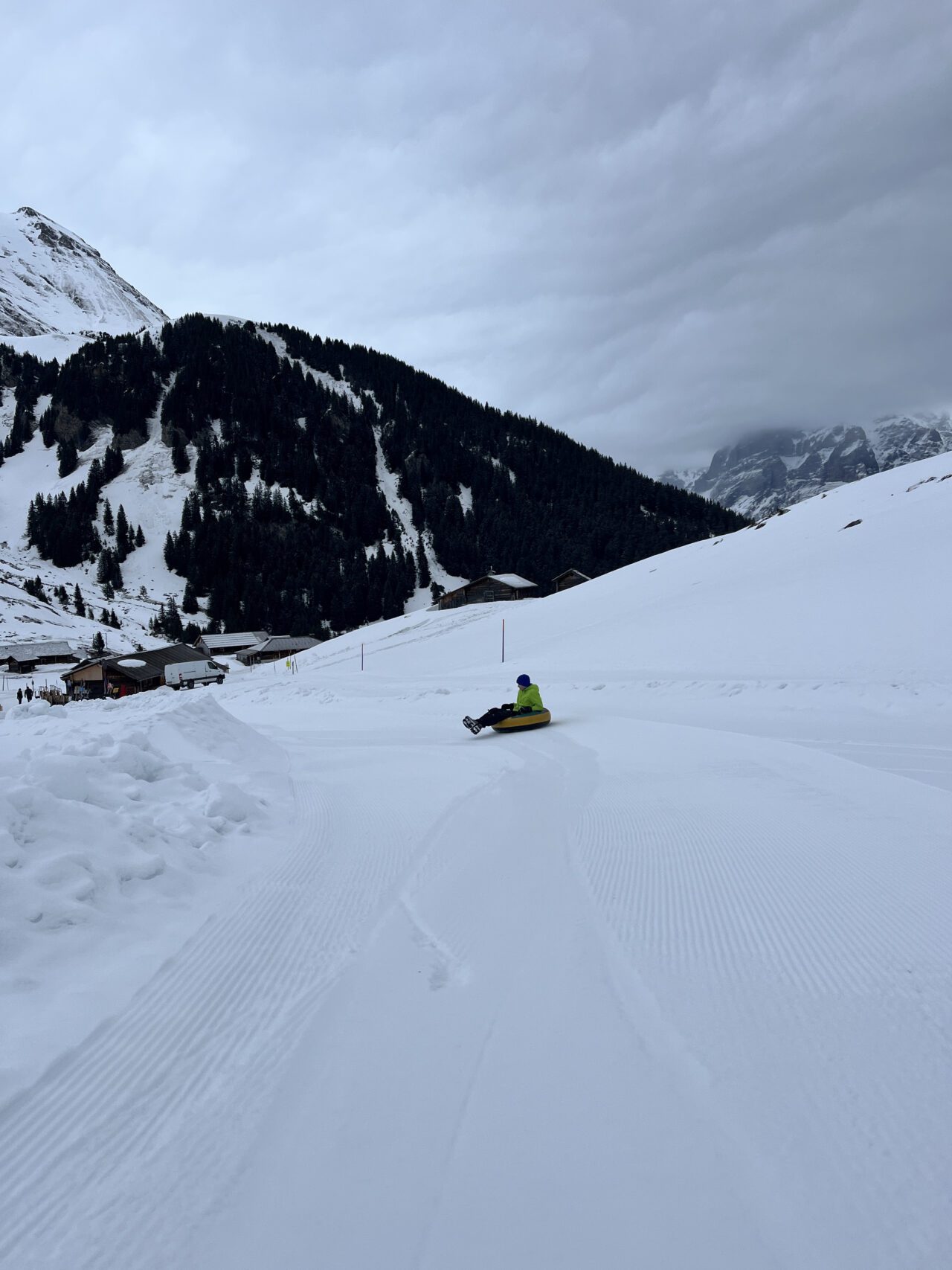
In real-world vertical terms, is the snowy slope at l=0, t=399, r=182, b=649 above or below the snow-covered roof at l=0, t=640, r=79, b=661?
above

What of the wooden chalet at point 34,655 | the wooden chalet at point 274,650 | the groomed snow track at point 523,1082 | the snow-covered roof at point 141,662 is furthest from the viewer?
the wooden chalet at point 274,650

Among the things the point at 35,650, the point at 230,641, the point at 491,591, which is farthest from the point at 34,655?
the point at 491,591

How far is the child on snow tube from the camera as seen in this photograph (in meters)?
13.8

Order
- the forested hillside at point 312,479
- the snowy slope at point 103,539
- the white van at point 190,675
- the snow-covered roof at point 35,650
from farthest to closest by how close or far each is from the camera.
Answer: the forested hillside at point 312,479 → the snowy slope at point 103,539 → the snow-covered roof at point 35,650 → the white van at point 190,675

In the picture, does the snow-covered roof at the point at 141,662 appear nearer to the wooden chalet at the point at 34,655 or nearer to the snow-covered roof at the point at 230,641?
the wooden chalet at the point at 34,655

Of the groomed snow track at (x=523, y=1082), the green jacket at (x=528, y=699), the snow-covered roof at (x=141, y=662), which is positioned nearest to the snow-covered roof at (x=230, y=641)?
the snow-covered roof at (x=141, y=662)

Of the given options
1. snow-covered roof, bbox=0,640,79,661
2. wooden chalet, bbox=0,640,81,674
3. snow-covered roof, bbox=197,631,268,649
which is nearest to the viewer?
wooden chalet, bbox=0,640,81,674

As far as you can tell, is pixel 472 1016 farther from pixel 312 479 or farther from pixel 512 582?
pixel 312 479

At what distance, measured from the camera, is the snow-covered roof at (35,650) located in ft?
223

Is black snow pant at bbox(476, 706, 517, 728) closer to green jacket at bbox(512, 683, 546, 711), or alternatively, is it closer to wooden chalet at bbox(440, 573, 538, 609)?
green jacket at bbox(512, 683, 546, 711)

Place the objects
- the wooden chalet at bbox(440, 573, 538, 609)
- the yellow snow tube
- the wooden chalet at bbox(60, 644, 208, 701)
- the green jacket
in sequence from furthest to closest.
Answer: the wooden chalet at bbox(440, 573, 538, 609)
the wooden chalet at bbox(60, 644, 208, 701)
the green jacket
the yellow snow tube

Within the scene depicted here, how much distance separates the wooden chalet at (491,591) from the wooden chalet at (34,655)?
43680 mm

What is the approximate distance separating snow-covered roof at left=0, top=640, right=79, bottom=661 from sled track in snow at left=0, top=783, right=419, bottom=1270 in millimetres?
79365

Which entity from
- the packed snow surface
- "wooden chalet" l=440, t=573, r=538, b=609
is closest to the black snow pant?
the packed snow surface
